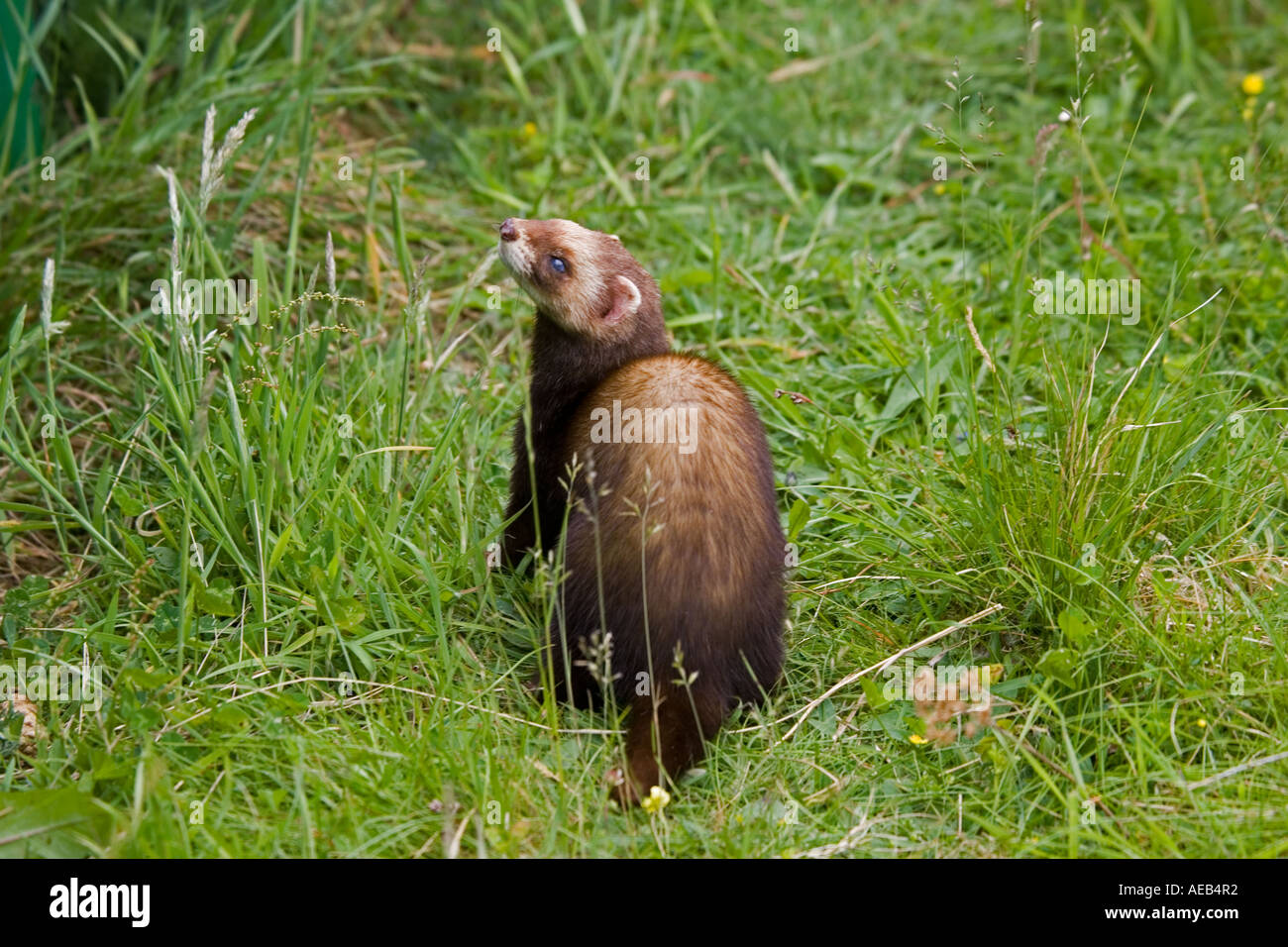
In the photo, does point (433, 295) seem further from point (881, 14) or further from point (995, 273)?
point (881, 14)

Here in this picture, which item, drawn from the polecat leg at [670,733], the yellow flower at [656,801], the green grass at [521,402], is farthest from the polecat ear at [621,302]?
the yellow flower at [656,801]

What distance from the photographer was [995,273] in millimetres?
5223

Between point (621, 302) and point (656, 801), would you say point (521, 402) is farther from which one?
point (656, 801)

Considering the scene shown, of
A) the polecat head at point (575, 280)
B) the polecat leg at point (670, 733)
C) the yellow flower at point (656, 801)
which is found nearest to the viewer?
the yellow flower at point (656, 801)

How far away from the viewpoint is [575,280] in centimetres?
394

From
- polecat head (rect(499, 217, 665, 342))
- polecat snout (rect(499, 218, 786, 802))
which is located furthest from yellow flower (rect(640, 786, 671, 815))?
polecat head (rect(499, 217, 665, 342))

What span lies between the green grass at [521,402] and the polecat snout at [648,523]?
12 centimetres

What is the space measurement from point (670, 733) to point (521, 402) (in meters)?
1.66

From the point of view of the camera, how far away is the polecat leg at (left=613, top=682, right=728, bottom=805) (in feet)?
10.5

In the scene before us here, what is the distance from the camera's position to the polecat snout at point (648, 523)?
327 centimetres

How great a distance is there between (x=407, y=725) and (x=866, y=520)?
1.49 m

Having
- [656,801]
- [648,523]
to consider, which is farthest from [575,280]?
[656,801]

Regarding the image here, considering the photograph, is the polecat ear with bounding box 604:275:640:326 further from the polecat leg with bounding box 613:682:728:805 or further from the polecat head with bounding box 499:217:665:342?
the polecat leg with bounding box 613:682:728:805

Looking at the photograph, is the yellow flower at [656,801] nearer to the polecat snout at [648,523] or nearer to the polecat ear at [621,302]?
the polecat snout at [648,523]
